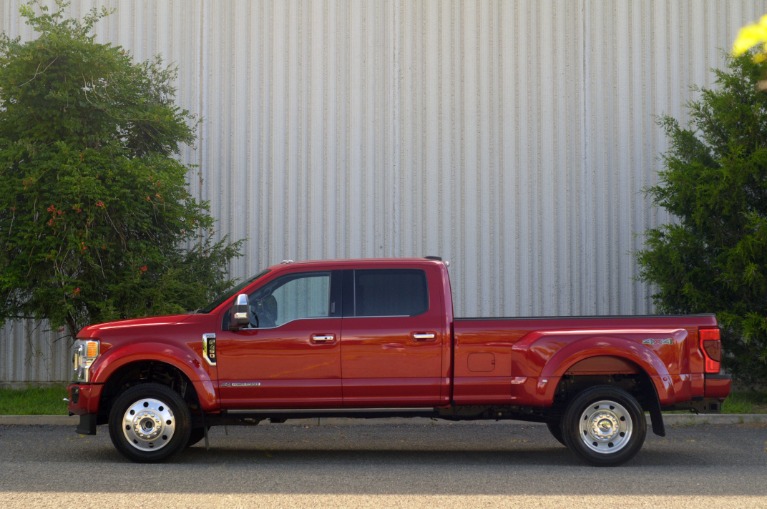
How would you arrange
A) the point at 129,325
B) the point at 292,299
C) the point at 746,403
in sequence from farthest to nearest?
1. the point at 746,403
2. the point at 292,299
3. the point at 129,325

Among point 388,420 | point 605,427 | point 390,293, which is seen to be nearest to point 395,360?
point 390,293

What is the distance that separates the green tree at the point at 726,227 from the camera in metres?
14.7

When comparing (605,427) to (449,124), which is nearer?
(605,427)

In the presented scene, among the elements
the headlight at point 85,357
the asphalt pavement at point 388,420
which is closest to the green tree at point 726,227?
the asphalt pavement at point 388,420

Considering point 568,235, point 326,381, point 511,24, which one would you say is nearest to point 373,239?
point 568,235

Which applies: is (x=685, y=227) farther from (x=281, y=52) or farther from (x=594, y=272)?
(x=281, y=52)

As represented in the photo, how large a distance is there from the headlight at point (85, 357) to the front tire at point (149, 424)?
49cm

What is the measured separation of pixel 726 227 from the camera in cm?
1520

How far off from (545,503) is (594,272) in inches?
414

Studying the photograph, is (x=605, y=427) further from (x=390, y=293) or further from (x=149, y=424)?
(x=149, y=424)

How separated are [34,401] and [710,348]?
996 cm

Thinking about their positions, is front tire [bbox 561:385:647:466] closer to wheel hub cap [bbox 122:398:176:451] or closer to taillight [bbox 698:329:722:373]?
taillight [bbox 698:329:722:373]

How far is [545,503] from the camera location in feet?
25.5

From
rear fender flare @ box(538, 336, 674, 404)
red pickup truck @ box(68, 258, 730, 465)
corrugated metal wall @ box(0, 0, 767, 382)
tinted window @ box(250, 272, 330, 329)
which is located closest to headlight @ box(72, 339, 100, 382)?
red pickup truck @ box(68, 258, 730, 465)
